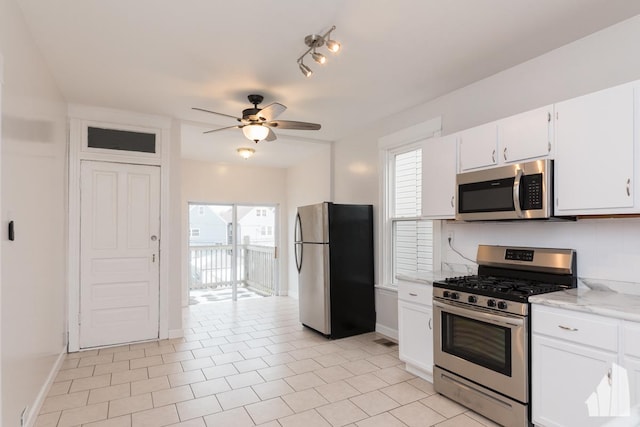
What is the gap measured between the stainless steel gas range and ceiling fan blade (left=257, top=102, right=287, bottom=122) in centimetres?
196

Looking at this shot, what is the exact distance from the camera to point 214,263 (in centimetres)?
718

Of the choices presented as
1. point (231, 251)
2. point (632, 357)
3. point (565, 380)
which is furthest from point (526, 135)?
point (231, 251)

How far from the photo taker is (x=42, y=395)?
8.94 feet

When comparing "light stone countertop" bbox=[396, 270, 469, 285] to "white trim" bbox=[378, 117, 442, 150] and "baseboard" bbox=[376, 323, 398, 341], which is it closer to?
"baseboard" bbox=[376, 323, 398, 341]

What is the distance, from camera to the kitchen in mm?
2281

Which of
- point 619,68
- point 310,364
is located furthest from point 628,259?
point 310,364

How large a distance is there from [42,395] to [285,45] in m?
3.21

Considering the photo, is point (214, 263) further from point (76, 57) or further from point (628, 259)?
point (628, 259)

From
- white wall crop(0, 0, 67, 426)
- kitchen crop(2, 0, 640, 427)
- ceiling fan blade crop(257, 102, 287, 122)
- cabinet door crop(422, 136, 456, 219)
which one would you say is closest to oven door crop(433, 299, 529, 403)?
kitchen crop(2, 0, 640, 427)

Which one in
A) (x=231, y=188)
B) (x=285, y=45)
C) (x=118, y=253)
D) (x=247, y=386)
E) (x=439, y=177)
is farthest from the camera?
(x=231, y=188)

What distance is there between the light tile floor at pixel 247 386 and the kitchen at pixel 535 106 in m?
0.53

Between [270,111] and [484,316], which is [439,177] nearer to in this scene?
[484,316]

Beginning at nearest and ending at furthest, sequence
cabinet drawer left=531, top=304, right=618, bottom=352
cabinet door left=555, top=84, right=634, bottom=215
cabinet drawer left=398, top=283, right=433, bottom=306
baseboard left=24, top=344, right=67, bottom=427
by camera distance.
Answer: cabinet drawer left=531, top=304, right=618, bottom=352, cabinet door left=555, top=84, right=634, bottom=215, baseboard left=24, top=344, right=67, bottom=427, cabinet drawer left=398, top=283, right=433, bottom=306

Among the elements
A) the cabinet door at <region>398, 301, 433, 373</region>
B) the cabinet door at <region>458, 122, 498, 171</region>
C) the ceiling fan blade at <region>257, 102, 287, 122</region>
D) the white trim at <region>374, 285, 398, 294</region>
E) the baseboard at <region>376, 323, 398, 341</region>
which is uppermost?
the ceiling fan blade at <region>257, 102, 287, 122</region>
